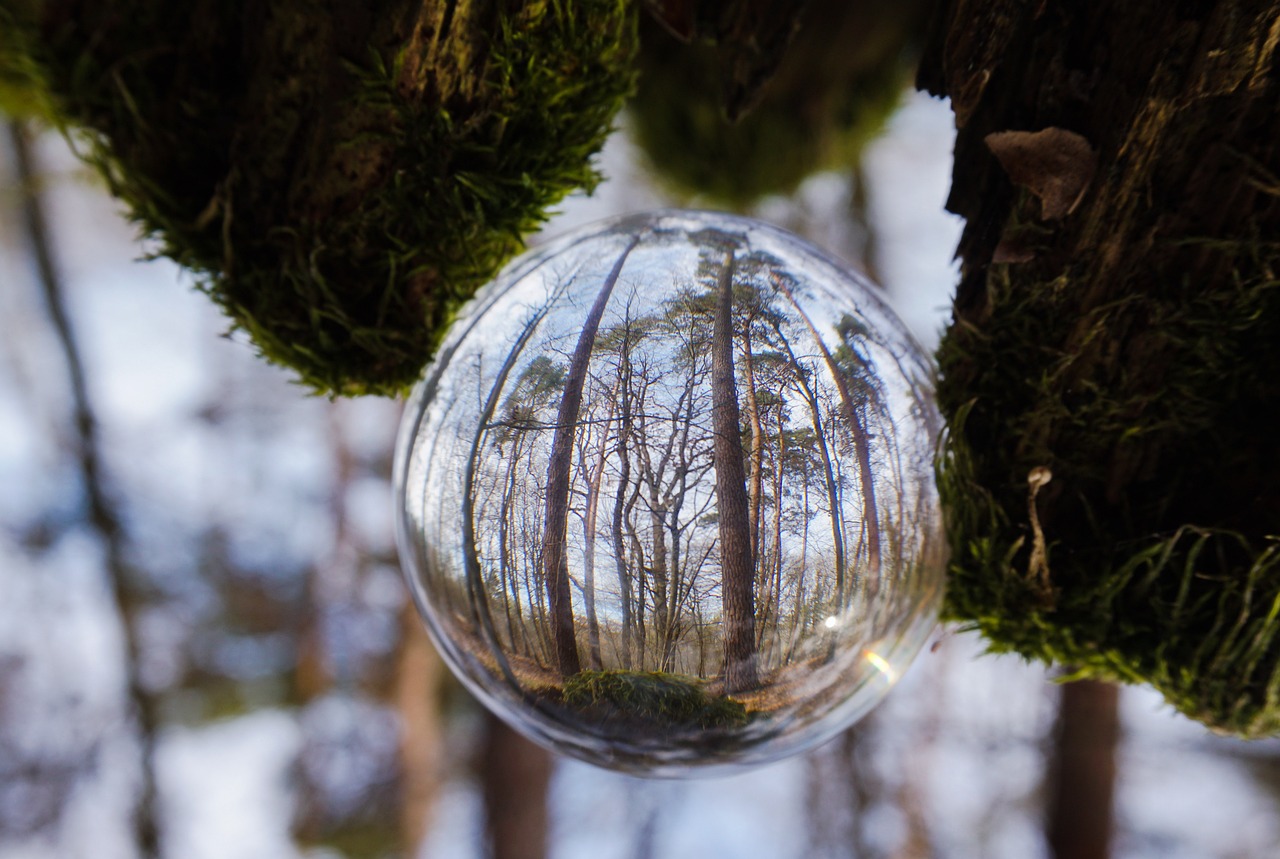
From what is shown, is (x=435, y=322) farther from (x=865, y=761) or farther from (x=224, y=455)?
(x=865, y=761)

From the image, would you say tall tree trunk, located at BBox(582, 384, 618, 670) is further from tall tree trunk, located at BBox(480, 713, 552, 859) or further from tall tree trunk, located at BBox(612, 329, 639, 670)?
tall tree trunk, located at BBox(480, 713, 552, 859)

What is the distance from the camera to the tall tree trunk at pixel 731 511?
0.57 metres

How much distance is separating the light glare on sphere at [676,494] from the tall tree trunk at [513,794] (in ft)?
6.37

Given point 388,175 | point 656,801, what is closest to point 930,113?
point 388,175

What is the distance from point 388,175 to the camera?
72cm

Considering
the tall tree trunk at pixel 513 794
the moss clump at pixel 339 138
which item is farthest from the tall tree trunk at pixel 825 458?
the tall tree trunk at pixel 513 794

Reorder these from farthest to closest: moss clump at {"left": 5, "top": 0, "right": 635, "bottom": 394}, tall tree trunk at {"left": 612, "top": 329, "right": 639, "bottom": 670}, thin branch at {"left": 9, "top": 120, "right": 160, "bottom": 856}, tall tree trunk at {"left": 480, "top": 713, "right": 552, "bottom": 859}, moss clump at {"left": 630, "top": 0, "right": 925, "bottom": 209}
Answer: tall tree trunk at {"left": 480, "top": 713, "right": 552, "bottom": 859}
thin branch at {"left": 9, "top": 120, "right": 160, "bottom": 856}
moss clump at {"left": 630, "top": 0, "right": 925, "bottom": 209}
moss clump at {"left": 5, "top": 0, "right": 635, "bottom": 394}
tall tree trunk at {"left": 612, "top": 329, "right": 639, "bottom": 670}

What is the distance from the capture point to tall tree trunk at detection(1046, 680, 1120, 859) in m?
2.05

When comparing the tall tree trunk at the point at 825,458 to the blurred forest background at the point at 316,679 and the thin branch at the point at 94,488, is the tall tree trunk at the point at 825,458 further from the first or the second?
the thin branch at the point at 94,488

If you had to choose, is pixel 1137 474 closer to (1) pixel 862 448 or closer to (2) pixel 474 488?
(1) pixel 862 448

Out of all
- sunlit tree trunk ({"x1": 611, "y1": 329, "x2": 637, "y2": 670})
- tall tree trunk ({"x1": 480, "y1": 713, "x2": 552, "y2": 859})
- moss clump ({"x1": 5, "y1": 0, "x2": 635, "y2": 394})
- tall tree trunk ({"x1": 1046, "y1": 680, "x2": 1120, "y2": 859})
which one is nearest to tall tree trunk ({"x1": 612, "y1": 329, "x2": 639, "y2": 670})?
sunlit tree trunk ({"x1": 611, "y1": 329, "x2": 637, "y2": 670})

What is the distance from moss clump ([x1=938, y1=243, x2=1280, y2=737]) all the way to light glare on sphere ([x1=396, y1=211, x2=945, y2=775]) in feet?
0.21

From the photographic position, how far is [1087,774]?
209 cm

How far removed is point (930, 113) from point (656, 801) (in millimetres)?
4005
